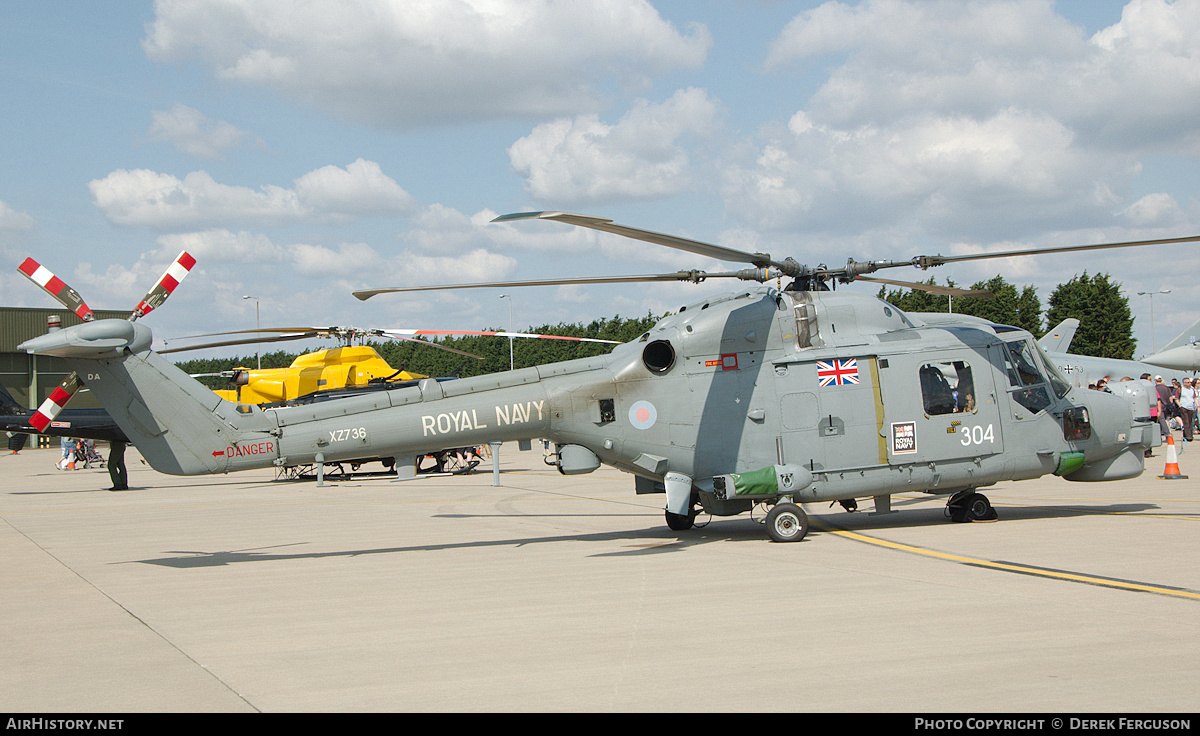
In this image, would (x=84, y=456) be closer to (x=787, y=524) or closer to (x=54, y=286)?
(x=54, y=286)

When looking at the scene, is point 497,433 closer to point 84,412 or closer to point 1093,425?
point 1093,425

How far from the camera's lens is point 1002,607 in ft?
24.4

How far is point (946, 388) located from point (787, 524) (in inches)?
118

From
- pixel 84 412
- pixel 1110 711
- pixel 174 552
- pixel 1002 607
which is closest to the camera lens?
pixel 1110 711

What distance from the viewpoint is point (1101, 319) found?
52625mm

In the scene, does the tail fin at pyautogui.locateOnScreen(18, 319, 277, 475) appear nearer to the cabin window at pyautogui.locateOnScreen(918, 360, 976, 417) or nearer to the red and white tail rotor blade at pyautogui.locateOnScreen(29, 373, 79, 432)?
the red and white tail rotor blade at pyautogui.locateOnScreen(29, 373, 79, 432)

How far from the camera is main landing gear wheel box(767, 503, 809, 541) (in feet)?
38.2

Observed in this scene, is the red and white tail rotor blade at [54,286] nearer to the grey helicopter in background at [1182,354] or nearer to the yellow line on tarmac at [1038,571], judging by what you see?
the yellow line on tarmac at [1038,571]

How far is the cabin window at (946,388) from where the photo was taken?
1227 centimetres

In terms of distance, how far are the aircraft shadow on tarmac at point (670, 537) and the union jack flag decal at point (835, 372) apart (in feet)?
7.04

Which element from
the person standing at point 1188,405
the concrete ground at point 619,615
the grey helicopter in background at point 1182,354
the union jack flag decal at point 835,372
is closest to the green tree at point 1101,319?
the grey helicopter in background at point 1182,354

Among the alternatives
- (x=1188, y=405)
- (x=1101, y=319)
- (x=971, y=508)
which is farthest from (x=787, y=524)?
(x=1101, y=319)
